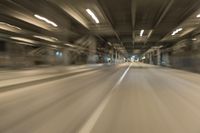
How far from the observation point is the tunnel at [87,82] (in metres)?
5.00

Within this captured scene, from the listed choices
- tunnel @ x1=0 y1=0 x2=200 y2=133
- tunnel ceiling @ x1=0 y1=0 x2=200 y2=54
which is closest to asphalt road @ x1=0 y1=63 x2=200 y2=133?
tunnel @ x1=0 y1=0 x2=200 y2=133

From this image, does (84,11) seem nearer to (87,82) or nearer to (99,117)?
(87,82)

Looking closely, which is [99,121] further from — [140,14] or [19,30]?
[19,30]

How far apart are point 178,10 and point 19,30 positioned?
Answer: 52.8 feet

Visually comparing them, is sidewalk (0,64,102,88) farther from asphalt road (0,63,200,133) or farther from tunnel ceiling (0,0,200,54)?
tunnel ceiling (0,0,200,54)

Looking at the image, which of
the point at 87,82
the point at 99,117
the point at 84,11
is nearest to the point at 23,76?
the point at 87,82

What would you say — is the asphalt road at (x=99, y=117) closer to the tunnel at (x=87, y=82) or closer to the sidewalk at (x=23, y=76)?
the tunnel at (x=87, y=82)

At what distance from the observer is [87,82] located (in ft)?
47.3

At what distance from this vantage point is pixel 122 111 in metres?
6.09

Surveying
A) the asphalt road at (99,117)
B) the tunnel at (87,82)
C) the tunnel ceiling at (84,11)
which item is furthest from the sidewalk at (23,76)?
the tunnel ceiling at (84,11)

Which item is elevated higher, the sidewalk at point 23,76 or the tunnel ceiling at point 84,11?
the tunnel ceiling at point 84,11

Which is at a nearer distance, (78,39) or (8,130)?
(8,130)

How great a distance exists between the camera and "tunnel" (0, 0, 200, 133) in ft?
16.4

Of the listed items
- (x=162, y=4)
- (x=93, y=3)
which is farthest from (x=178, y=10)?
(x=93, y=3)
